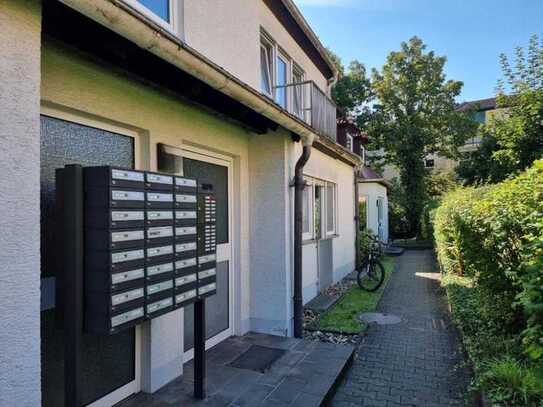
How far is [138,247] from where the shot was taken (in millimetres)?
→ 2799

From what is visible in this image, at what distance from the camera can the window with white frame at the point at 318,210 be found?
8.29m

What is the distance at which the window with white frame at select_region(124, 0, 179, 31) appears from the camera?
13.9 feet

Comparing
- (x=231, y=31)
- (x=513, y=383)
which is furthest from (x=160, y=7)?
(x=513, y=383)

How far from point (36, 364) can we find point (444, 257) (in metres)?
10.8

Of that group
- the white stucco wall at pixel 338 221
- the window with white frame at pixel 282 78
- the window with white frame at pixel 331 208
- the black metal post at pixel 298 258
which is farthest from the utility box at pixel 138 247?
the window with white frame at pixel 331 208

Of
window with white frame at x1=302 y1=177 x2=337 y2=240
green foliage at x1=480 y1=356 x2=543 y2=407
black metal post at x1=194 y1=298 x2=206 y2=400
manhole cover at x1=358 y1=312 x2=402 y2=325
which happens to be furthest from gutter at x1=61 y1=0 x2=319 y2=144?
manhole cover at x1=358 y1=312 x2=402 y2=325

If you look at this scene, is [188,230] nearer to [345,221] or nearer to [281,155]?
[281,155]

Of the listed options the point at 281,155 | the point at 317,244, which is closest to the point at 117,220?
the point at 281,155

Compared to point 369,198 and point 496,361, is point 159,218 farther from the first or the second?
point 369,198

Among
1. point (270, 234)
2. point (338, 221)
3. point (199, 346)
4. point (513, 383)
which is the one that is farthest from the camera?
point (338, 221)

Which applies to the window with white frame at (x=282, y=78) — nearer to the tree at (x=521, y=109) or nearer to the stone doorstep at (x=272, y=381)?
the stone doorstep at (x=272, y=381)

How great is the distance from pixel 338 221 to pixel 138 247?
834 centimetres

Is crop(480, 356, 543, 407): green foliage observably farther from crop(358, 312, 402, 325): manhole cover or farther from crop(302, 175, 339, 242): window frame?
crop(302, 175, 339, 242): window frame

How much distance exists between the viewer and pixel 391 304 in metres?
8.42
